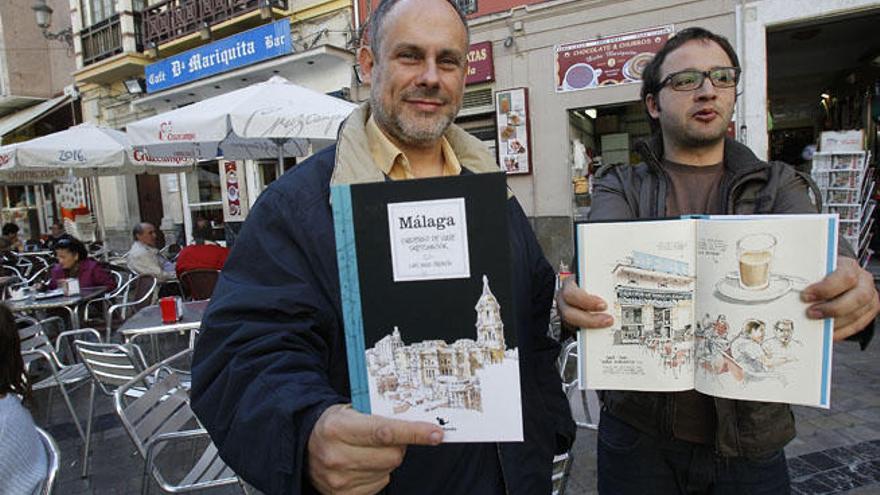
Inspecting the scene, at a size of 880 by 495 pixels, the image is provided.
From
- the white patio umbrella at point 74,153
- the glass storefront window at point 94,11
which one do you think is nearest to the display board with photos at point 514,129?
the white patio umbrella at point 74,153

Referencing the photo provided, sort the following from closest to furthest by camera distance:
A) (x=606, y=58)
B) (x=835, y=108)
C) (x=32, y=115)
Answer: (x=606, y=58), (x=835, y=108), (x=32, y=115)

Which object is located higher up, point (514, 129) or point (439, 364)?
point (514, 129)

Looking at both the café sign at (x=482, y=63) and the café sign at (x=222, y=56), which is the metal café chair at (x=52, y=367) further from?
the café sign at (x=222, y=56)

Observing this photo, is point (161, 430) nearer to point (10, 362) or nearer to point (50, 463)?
point (50, 463)

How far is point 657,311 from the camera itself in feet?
3.96

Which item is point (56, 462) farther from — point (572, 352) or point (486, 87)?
point (486, 87)

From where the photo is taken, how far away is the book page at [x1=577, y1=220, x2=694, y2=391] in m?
1.19

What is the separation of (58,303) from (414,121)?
497 centimetres

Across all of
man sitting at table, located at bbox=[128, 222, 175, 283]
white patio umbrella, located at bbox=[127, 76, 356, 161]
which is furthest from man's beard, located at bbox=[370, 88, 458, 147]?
man sitting at table, located at bbox=[128, 222, 175, 283]

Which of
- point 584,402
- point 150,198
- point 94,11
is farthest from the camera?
point 150,198

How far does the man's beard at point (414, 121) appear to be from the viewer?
50.2 inches

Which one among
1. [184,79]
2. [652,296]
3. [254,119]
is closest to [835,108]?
[254,119]

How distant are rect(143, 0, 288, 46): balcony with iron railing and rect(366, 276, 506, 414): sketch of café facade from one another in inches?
465

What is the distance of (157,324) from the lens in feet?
12.5
